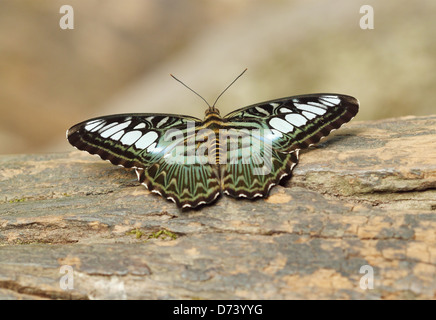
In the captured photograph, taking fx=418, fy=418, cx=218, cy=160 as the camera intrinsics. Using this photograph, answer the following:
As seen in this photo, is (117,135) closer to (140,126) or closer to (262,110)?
(140,126)

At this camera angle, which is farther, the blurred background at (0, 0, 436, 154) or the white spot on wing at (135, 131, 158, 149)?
the blurred background at (0, 0, 436, 154)

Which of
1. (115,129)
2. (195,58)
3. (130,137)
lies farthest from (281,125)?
(195,58)

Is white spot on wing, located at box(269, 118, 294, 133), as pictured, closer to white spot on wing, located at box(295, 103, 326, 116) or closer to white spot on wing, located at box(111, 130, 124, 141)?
white spot on wing, located at box(295, 103, 326, 116)

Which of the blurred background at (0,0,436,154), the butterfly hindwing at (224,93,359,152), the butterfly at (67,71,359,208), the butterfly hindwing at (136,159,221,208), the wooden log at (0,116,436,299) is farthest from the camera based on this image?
the blurred background at (0,0,436,154)


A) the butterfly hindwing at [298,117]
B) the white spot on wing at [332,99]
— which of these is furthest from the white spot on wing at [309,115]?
the white spot on wing at [332,99]

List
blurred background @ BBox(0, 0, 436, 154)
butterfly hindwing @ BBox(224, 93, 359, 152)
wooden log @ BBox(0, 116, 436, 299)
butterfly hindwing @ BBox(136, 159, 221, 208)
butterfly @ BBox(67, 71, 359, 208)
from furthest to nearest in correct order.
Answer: blurred background @ BBox(0, 0, 436, 154), butterfly hindwing @ BBox(224, 93, 359, 152), butterfly @ BBox(67, 71, 359, 208), butterfly hindwing @ BBox(136, 159, 221, 208), wooden log @ BBox(0, 116, 436, 299)

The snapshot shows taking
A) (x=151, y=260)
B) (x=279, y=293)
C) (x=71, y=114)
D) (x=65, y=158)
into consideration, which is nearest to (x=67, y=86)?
(x=71, y=114)

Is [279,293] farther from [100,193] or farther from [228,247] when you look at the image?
[100,193]

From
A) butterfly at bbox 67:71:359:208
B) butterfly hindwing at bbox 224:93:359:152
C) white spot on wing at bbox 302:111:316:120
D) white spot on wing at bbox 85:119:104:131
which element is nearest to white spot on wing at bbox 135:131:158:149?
butterfly at bbox 67:71:359:208
